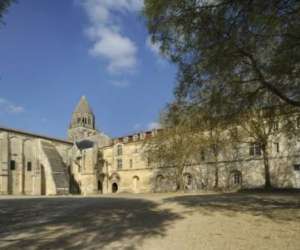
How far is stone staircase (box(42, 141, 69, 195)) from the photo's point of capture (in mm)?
50375

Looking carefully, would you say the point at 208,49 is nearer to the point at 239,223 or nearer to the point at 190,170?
the point at 239,223

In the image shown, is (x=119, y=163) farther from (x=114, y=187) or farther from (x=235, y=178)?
(x=235, y=178)

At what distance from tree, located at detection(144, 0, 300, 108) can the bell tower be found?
77857mm

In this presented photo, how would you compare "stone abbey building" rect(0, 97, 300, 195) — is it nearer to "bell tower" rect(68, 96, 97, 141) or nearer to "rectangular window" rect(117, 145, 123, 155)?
→ "rectangular window" rect(117, 145, 123, 155)

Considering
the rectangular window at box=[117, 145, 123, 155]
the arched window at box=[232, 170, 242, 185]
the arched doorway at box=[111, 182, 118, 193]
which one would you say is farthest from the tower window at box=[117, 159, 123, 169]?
the arched window at box=[232, 170, 242, 185]

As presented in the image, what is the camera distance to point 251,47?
29.6 ft

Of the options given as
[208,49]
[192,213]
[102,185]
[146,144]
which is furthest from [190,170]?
[208,49]

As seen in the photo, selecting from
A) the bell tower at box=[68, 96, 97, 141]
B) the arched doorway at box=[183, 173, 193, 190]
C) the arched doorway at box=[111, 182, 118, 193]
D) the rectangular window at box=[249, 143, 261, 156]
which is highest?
the bell tower at box=[68, 96, 97, 141]

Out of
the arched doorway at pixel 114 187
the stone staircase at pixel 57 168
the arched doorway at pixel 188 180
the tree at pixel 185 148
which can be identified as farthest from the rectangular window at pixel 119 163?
the tree at pixel 185 148

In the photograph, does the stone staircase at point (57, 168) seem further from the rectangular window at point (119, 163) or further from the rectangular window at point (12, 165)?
the rectangular window at point (119, 163)

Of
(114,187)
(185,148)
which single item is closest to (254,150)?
(185,148)

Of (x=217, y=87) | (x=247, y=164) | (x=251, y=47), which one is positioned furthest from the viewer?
(x=247, y=164)

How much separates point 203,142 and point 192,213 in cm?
2087

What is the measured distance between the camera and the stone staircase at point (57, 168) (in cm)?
5038
